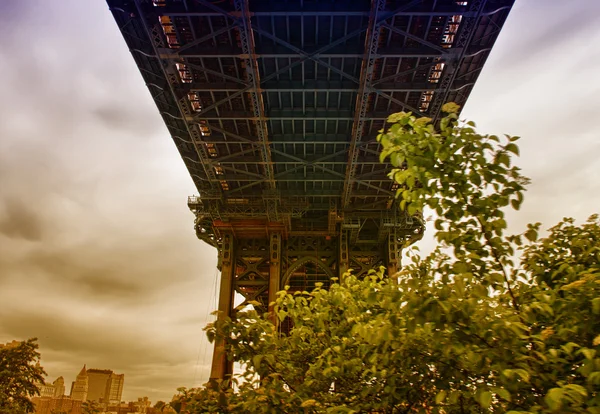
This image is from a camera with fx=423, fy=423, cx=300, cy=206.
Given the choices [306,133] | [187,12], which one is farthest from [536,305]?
[306,133]

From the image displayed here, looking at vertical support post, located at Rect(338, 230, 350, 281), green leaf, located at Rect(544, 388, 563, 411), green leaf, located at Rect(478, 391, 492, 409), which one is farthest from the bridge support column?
green leaf, located at Rect(544, 388, 563, 411)

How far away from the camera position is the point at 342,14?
1773 centimetres

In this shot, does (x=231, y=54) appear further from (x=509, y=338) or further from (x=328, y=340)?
(x=509, y=338)

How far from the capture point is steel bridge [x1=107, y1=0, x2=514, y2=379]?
18.2m

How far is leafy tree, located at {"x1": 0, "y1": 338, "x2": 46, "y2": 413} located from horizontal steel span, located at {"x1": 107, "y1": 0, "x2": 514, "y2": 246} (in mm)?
13314

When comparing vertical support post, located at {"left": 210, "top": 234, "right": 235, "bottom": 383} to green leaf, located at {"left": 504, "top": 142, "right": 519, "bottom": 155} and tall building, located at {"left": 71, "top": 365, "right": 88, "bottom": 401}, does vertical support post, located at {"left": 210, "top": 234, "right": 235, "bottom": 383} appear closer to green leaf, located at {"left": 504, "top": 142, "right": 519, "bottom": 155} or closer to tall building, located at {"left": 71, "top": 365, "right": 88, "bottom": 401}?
green leaf, located at {"left": 504, "top": 142, "right": 519, "bottom": 155}

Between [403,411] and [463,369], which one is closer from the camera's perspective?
[463,369]

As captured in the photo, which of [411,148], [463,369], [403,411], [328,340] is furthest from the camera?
[328,340]

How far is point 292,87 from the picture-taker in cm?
2192

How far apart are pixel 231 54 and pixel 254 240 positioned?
20037mm

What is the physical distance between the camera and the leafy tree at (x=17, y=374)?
1742 centimetres

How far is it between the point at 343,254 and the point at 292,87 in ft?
55.8

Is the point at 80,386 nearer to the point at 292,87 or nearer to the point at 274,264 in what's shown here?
the point at 274,264

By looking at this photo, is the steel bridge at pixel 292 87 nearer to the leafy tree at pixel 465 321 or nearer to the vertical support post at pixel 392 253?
the vertical support post at pixel 392 253
